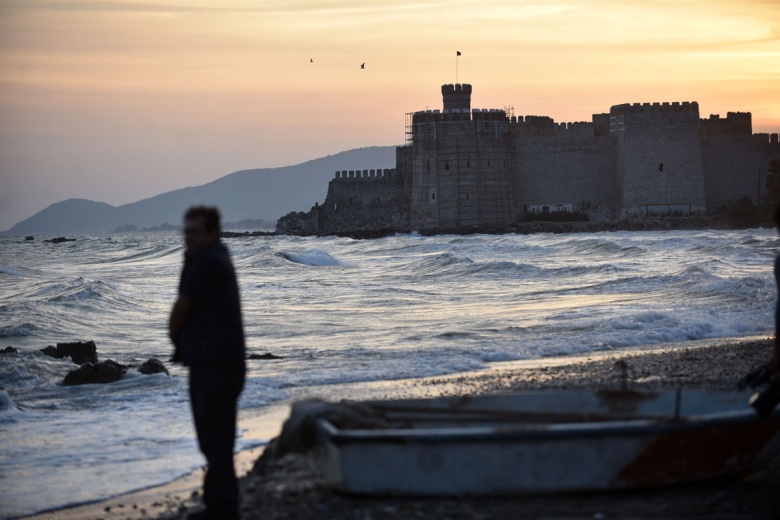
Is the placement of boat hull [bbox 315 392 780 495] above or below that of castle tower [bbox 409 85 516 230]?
below

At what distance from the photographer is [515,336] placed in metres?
11.7

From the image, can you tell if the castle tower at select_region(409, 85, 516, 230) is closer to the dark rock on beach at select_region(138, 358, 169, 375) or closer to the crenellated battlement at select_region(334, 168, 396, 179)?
the crenellated battlement at select_region(334, 168, 396, 179)

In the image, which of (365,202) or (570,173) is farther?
(365,202)

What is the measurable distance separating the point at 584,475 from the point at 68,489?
2547 millimetres

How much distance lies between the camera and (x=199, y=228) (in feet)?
13.5

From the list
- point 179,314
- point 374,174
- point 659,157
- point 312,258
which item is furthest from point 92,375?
point 374,174

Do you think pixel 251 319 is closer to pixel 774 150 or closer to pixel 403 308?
pixel 403 308

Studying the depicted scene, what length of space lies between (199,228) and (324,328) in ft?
30.2

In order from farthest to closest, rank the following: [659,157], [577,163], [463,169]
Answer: [577,163] → [659,157] → [463,169]

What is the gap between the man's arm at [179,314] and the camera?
405cm

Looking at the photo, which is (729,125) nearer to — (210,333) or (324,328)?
(324,328)

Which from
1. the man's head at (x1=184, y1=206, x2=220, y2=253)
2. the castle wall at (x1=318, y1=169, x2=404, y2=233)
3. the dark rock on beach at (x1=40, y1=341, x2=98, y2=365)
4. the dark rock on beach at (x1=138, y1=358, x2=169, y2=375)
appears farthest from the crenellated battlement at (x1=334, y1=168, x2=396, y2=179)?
the man's head at (x1=184, y1=206, x2=220, y2=253)

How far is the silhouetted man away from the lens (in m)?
4.07

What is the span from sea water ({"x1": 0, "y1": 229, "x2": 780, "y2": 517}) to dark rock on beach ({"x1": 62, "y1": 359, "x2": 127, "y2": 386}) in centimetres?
15
